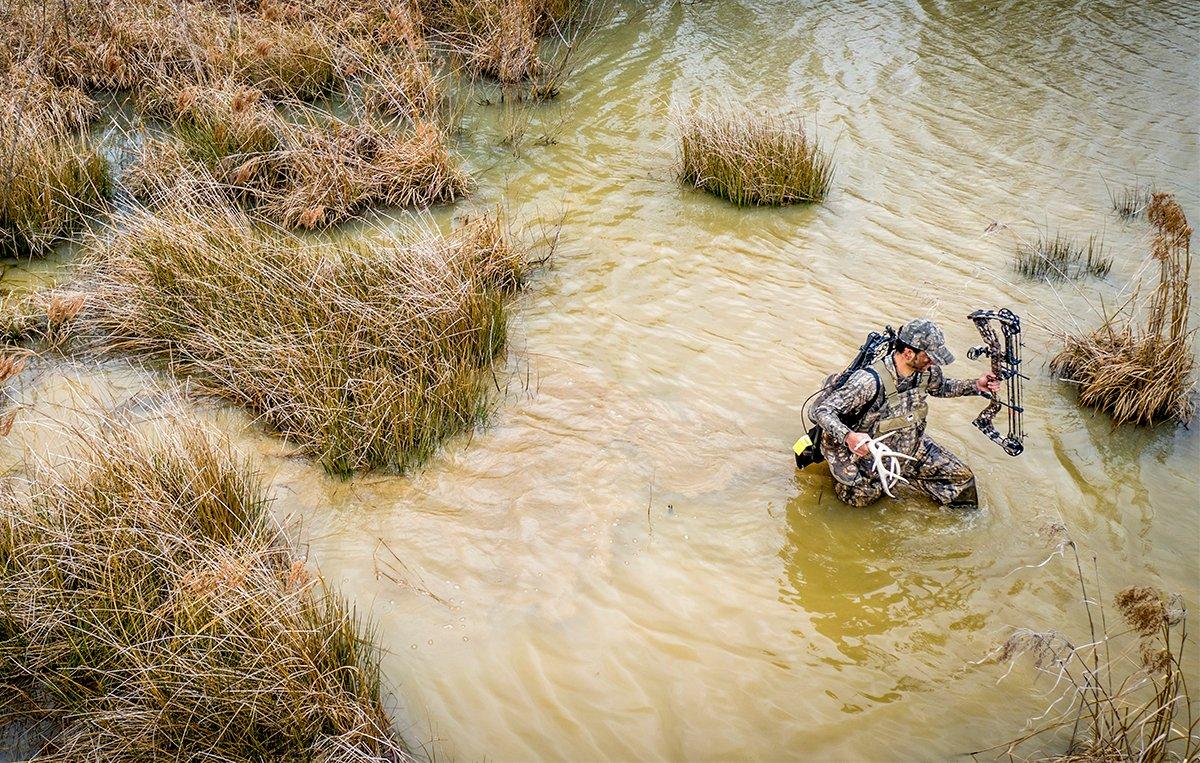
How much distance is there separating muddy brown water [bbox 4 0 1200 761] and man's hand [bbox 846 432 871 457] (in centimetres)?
64

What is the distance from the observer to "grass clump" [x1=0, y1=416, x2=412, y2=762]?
3.44 meters

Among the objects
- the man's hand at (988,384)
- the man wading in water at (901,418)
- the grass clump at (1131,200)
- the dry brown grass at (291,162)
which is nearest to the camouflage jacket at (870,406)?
the man wading in water at (901,418)

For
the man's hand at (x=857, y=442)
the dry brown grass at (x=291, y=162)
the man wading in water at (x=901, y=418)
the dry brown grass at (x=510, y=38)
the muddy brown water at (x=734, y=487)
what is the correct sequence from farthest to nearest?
the dry brown grass at (x=510, y=38) → the dry brown grass at (x=291, y=162) → the man wading in water at (x=901, y=418) → the man's hand at (x=857, y=442) → the muddy brown water at (x=734, y=487)

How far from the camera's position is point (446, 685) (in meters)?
3.93

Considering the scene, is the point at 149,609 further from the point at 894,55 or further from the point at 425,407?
the point at 894,55

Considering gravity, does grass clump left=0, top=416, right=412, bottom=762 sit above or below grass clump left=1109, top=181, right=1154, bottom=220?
below

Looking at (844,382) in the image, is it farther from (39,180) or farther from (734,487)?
(39,180)

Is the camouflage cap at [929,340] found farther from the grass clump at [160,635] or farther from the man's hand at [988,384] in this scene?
the grass clump at [160,635]

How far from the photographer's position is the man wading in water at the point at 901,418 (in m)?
4.47

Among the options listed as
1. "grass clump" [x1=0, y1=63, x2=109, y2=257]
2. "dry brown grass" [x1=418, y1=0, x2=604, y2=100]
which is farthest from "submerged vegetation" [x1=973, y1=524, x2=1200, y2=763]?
"dry brown grass" [x1=418, y1=0, x2=604, y2=100]

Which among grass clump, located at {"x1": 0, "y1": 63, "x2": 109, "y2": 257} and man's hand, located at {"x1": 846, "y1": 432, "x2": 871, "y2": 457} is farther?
grass clump, located at {"x1": 0, "y1": 63, "x2": 109, "y2": 257}

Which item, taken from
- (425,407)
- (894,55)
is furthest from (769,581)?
(894,55)

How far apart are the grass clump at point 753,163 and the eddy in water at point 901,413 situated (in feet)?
11.4

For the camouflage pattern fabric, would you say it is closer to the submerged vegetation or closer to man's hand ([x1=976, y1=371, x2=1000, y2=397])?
man's hand ([x1=976, y1=371, x2=1000, y2=397])
